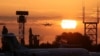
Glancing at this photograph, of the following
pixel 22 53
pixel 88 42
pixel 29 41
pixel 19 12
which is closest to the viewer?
pixel 22 53

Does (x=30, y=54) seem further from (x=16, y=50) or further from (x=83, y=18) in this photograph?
(x=83, y=18)

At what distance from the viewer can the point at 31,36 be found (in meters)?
187

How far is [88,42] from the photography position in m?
197

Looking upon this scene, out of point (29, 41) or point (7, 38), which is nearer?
point (7, 38)

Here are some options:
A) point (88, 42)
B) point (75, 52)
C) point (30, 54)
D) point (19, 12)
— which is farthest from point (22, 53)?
point (88, 42)

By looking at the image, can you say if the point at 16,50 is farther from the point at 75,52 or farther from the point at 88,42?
the point at 88,42

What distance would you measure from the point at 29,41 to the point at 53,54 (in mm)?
87935

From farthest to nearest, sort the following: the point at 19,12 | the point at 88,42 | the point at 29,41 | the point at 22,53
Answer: the point at 88,42, the point at 29,41, the point at 19,12, the point at 22,53

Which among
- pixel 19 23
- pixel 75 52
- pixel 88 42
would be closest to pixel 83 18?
pixel 88 42

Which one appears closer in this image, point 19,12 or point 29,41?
point 19,12

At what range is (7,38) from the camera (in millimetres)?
97562

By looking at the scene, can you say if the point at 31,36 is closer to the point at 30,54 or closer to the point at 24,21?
the point at 24,21

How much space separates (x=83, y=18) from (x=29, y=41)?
70.5 ft

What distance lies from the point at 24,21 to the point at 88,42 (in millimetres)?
37169
